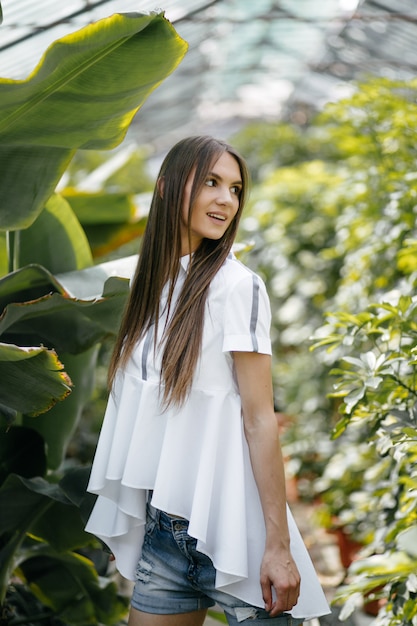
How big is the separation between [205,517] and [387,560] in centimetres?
49

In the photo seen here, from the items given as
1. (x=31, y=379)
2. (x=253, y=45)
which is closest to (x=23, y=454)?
(x=31, y=379)

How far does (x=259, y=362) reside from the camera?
1650 millimetres

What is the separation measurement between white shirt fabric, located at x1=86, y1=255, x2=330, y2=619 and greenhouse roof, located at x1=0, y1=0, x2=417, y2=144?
2961 mm

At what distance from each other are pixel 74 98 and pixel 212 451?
92 cm

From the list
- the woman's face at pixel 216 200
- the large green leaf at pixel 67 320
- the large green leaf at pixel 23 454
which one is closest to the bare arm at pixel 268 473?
the woman's face at pixel 216 200

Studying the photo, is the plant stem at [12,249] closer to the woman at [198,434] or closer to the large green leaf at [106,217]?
the large green leaf at [106,217]

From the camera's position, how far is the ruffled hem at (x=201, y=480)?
1634mm

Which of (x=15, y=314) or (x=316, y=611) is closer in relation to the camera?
(x=316, y=611)

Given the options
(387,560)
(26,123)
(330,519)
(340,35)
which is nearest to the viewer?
(387,560)

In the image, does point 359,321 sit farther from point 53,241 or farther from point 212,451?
point 53,241

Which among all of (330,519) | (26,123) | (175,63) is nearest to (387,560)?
(175,63)

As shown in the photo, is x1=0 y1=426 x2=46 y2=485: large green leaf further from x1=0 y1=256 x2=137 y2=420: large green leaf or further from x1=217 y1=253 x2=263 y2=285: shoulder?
x1=217 y1=253 x2=263 y2=285: shoulder

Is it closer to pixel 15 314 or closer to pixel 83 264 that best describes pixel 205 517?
pixel 15 314

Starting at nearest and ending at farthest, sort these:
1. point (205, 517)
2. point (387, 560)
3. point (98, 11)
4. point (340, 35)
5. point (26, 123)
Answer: point (387, 560)
point (205, 517)
point (26, 123)
point (98, 11)
point (340, 35)
